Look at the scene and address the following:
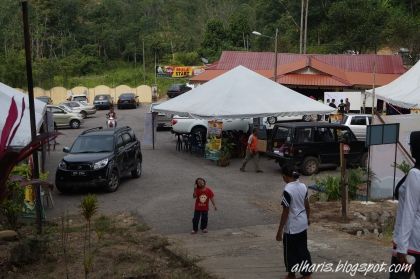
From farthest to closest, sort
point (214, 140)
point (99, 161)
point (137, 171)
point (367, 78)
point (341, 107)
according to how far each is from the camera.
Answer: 1. point (367, 78)
2. point (341, 107)
3. point (214, 140)
4. point (137, 171)
5. point (99, 161)

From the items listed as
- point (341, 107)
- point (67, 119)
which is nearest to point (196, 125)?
point (341, 107)

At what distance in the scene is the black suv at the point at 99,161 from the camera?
1497 cm

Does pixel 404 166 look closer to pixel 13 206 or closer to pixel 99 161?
pixel 99 161

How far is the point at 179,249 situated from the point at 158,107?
14940 millimetres

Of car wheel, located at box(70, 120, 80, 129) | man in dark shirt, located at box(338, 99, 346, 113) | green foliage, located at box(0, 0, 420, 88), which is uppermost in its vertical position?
green foliage, located at box(0, 0, 420, 88)

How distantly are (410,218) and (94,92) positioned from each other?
52.2 m

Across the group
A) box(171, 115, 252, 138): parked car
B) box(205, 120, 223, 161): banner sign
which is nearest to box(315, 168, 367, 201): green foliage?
box(205, 120, 223, 161): banner sign

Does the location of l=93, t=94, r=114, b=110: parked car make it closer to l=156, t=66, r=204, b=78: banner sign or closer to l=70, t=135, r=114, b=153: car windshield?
l=156, t=66, r=204, b=78: banner sign

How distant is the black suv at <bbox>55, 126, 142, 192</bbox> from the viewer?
15.0m

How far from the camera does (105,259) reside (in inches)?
336

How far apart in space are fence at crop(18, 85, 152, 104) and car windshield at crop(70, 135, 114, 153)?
38.6m

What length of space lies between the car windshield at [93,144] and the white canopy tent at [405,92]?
9.16 m

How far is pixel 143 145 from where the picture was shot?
81.0 feet

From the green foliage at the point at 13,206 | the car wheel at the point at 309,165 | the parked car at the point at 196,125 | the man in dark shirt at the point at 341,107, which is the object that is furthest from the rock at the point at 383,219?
the man in dark shirt at the point at 341,107
